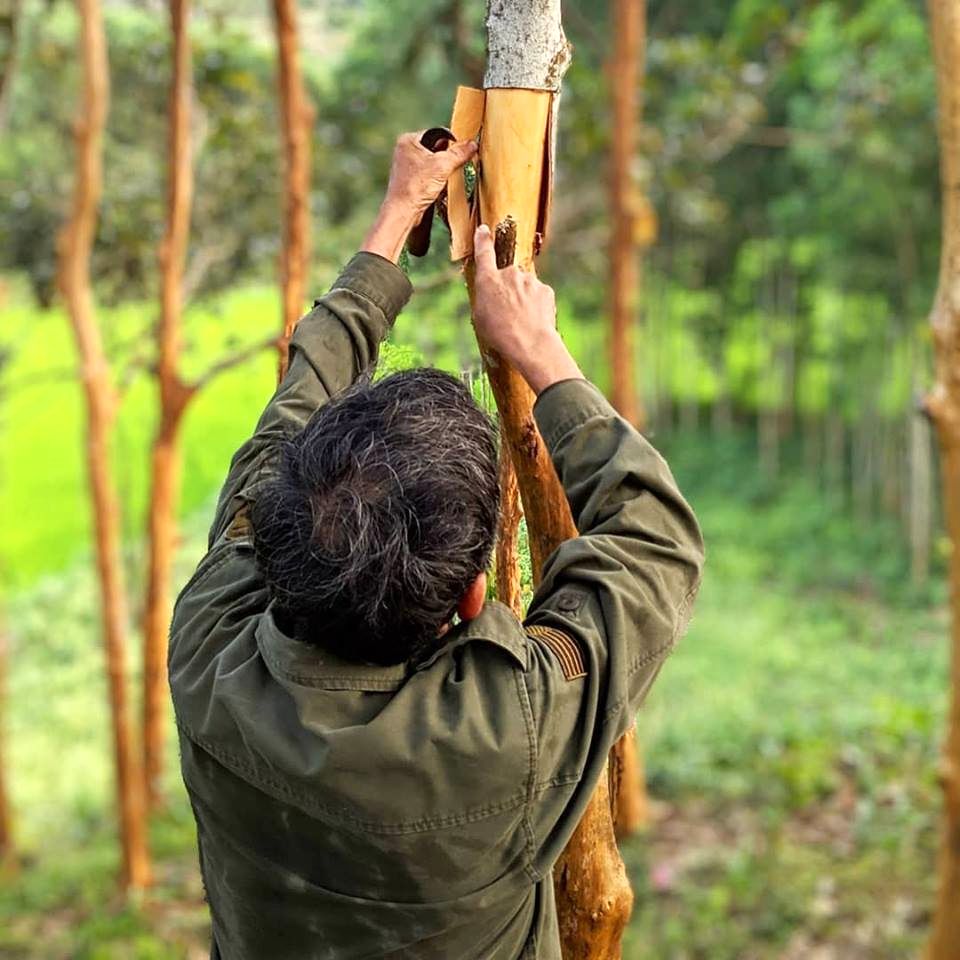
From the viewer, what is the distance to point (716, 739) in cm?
832

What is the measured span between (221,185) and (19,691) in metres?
5.20

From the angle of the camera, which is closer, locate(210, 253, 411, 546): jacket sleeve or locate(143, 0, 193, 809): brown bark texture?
locate(210, 253, 411, 546): jacket sleeve

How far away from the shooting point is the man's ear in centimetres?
130

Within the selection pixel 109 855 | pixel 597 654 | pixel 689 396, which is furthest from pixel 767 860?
pixel 689 396

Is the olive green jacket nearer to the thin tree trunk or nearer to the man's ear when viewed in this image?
the man's ear

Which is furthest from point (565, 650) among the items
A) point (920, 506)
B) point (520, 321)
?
point (920, 506)

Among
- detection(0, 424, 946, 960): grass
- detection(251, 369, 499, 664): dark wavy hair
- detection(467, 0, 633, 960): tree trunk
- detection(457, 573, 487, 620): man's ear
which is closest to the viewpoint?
detection(251, 369, 499, 664): dark wavy hair

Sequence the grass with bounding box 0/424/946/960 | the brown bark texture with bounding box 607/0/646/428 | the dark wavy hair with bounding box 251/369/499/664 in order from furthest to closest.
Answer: the brown bark texture with bounding box 607/0/646/428, the grass with bounding box 0/424/946/960, the dark wavy hair with bounding box 251/369/499/664

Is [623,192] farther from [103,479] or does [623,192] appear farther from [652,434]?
[652,434]

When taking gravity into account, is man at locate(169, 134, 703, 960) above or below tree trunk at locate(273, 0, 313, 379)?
below

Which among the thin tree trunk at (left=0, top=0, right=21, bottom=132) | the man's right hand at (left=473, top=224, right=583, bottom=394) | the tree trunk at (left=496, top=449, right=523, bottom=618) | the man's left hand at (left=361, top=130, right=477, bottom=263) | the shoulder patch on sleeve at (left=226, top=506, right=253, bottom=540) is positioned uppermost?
the thin tree trunk at (left=0, top=0, right=21, bottom=132)

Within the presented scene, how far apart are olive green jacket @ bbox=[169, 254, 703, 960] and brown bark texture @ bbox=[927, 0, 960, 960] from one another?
2062mm

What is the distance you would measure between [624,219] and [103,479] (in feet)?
10.5

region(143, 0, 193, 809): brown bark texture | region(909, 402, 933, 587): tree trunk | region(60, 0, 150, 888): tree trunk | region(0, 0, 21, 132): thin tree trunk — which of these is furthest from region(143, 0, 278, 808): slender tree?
region(909, 402, 933, 587): tree trunk
